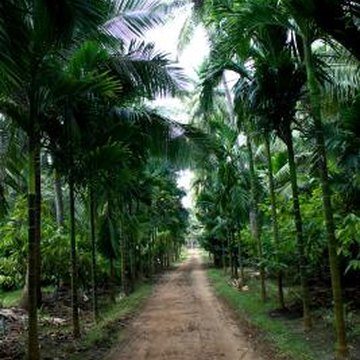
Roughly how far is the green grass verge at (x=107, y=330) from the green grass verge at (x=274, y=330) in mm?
2840

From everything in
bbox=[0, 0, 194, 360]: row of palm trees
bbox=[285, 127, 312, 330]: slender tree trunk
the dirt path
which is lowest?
the dirt path

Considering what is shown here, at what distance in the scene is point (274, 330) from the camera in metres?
11.0

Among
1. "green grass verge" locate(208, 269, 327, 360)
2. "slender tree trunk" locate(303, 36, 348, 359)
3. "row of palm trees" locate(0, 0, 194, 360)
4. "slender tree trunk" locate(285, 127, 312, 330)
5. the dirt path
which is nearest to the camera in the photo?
"row of palm trees" locate(0, 0, 194, 360)

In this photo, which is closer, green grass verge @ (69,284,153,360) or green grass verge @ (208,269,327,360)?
green grass verge @ (208,269,327,360)

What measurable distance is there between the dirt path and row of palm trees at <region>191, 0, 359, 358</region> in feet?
5.72

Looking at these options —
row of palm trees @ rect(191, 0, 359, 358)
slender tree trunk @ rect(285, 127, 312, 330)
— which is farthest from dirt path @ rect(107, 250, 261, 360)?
row of palm trees @ rect(191, 0, 359, 358)

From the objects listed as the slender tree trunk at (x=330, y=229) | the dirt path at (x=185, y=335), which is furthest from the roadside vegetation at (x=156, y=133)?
the dirt path at (x=185, y=335)

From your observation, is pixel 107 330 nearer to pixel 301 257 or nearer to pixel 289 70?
pixel 301 257

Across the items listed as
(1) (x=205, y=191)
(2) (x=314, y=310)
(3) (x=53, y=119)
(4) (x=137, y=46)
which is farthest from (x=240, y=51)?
(1) (x=205, y=191)

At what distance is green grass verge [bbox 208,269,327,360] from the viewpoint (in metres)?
8.87

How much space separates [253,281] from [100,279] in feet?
21.3

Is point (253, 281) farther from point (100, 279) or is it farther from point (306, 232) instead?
point (306, 232)

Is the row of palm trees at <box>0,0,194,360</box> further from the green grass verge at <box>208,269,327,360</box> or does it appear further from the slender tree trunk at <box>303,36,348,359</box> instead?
the green grass verge at <box>208,269,327,360</box>

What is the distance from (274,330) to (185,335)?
5.77 ft
